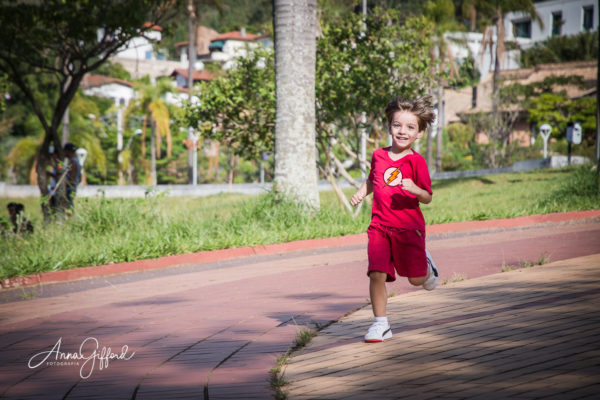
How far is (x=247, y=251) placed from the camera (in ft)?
30.9

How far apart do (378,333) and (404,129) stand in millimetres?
1299

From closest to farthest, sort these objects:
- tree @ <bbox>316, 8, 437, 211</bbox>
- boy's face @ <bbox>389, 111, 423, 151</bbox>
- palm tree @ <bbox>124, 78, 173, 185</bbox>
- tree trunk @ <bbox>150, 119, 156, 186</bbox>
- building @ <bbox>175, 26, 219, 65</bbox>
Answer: boy's face @ <bbox>389, 111, 423, 151</bbox> → tree @ <bbox>316, 8, 437, 211</bbox> → tree trunk @ <bbox>150, 119, 156, 186</bbox> → palm tree @ <bbox>124, 78, 173, 185</bbox> → building @ <bbox>175, 26, 219, 65</bbox>

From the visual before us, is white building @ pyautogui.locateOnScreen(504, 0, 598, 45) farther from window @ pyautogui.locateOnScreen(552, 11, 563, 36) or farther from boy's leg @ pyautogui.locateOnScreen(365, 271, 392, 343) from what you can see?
boy's leg @ pyautogui.locateOnScreen(365, 271, 392, 343)

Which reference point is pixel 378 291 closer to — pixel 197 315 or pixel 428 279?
pixel 428 279

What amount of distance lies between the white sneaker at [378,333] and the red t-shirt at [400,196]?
24.4 inches

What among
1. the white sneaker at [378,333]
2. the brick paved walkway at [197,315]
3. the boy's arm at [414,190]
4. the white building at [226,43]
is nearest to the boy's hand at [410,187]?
the boy's arm at [414,190]

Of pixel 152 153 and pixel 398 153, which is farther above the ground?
pixel 398 153

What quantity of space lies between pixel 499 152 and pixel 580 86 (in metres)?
11.4

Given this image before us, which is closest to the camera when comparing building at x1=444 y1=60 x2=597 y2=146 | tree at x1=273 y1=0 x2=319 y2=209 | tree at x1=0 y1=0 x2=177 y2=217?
tree at x1=273 y1=0 x2=319 y2=209

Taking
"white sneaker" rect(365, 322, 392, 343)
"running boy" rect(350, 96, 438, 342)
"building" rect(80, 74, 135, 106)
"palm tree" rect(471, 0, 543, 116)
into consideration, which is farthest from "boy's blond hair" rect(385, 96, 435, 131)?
"building" rect(80, 74, 135, 106)

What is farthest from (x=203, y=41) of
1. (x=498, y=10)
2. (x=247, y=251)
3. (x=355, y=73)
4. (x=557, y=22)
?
(x=247, y=251)

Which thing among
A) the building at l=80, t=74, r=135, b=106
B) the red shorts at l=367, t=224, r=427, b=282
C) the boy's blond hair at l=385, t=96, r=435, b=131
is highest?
the building at l=80, t=74, r=135, b=106

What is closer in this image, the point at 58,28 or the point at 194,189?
the point at 58,28

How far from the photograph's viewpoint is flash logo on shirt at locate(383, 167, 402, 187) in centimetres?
435
